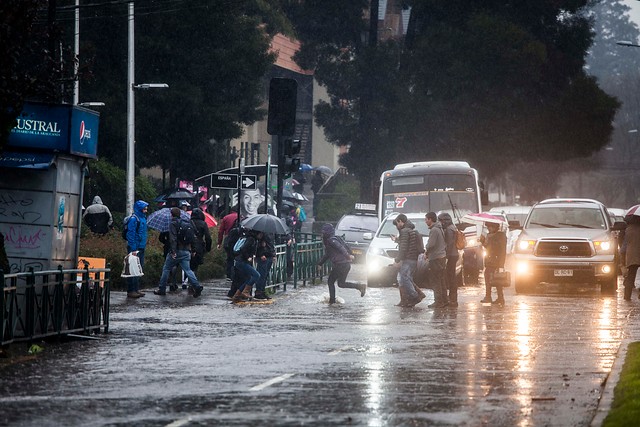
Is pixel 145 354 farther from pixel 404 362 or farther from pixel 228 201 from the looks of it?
pixel 228 201

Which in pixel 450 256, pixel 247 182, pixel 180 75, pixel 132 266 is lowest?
pixel 132 266

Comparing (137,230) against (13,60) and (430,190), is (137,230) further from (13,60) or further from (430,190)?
(430,190)

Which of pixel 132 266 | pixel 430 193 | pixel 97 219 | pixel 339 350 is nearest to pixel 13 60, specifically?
pixel 339 350

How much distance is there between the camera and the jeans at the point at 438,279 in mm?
26266

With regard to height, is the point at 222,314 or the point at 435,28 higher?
the point at 435,28

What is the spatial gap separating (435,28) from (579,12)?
8.69 metres

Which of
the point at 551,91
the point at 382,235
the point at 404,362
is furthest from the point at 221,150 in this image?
the point at 404,362

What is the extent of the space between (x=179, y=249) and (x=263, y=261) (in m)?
1.71

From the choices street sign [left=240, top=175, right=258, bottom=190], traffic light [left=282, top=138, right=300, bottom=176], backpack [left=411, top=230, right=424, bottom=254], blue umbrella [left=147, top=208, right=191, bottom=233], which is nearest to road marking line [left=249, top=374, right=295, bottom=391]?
backpack [left=411, top=230, right=424, bottom=254]

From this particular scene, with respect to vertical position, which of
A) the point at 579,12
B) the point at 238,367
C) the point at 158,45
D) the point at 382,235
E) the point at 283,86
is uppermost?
the point at 579,12

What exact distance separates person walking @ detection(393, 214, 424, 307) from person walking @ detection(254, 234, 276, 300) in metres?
2.46

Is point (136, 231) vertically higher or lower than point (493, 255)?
higher

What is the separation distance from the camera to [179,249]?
1112 inches

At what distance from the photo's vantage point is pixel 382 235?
1355 inches
